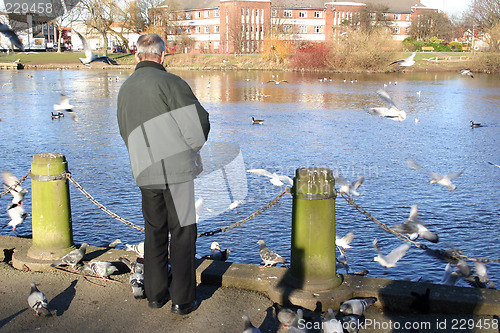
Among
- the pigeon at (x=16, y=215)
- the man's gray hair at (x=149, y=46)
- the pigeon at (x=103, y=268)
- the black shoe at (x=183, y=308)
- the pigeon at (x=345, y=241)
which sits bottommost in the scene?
the pigeon at (x=345, y=241)

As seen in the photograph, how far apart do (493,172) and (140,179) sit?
12187 millimetres

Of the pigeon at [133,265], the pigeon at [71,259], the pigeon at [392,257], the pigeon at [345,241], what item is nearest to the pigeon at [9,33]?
the pigeon at [71,259]

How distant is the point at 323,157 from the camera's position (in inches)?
625

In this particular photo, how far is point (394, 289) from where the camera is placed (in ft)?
16.1

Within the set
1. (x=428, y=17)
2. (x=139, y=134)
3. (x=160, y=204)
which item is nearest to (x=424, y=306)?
(x=160, y=204)

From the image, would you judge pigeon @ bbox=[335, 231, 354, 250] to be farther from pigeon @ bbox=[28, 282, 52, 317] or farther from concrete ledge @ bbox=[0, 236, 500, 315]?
pigeon @ bbox=[28, 282, 52, 317]

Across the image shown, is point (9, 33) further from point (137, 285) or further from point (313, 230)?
point (313, 230)

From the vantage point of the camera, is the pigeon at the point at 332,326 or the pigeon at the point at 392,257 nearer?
the pigeon at the point at 332,326

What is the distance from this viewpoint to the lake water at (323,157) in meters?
9.68

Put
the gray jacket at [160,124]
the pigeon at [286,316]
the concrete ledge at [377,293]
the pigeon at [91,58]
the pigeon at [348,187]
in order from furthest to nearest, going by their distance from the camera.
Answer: the pigeon at [348,187]
the pigeon at [91,58]
the concrete ledge at [377,293]
the pigeon at [286,316]
the gray jacket at [160,124]

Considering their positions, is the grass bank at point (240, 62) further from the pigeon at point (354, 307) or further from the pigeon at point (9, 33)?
the pigeon at point (354, 307)

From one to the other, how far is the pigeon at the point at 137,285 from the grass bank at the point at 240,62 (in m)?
53.8

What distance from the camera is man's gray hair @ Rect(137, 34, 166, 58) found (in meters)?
4.46

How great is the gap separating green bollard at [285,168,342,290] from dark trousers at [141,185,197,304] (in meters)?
0.92
